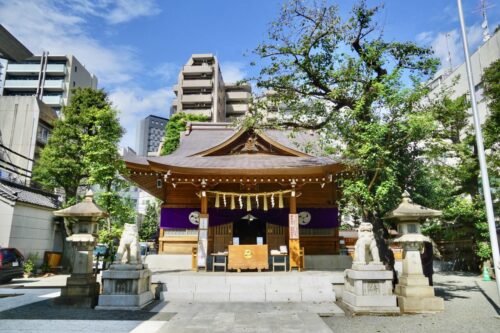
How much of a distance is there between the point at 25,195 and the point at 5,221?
7.85ft

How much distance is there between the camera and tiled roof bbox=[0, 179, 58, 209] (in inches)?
703

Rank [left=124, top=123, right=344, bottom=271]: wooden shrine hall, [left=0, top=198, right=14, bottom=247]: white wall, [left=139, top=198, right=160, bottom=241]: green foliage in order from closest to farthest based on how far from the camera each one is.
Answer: [left=124, top=123, right=344, bottom=271]: wooden shrine hall, [left=0, top=198, right=14, bottom=247]: white wall, [left=139, top=198, right=160, bottom=241]: green foliage

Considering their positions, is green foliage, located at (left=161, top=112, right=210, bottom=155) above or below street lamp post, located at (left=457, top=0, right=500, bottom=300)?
above

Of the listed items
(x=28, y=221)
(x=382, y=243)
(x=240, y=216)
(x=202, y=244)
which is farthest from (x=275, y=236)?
(x=28, y=221)

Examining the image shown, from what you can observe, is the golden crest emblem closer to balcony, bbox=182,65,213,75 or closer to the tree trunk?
the tree trunk

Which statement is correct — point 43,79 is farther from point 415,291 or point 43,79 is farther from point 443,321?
point 443,321

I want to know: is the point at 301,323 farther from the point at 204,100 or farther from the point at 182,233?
the point at 204,100

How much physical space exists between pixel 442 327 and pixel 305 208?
9068 millimetres

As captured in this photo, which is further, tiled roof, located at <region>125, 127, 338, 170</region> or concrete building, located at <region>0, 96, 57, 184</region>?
concrete building, located at <region>0, 96, 57, 184</region>

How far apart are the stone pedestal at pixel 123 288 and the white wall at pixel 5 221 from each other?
1170 centimetres

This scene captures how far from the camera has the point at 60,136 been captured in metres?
21.3

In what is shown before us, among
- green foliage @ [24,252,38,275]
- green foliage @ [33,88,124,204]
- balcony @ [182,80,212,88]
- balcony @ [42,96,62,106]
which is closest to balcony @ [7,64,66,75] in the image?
balcony @ [42,96,62,106]

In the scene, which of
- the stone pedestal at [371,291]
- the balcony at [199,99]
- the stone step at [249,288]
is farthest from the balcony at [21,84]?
the stone pedestal at [371,291]

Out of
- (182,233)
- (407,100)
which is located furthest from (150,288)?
(407,100)
